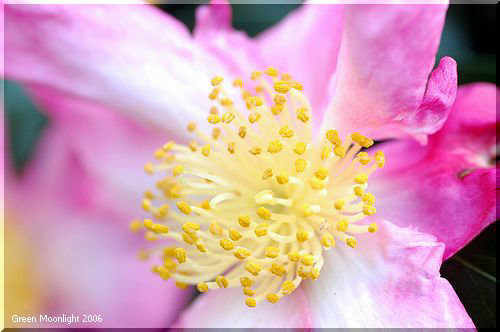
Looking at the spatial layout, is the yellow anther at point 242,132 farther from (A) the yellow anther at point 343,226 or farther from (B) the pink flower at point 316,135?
(A) the yellow anther at point 343,226

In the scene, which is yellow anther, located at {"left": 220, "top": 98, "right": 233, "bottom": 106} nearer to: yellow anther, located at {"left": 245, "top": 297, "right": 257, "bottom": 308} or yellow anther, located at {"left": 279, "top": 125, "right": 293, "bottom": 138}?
yellow anther, located at {"left": 279, "top": 125, "right": 293, "bottom": 138}

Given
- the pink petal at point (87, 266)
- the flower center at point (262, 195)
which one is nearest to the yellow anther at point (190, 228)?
the flower center at point (262, 195)

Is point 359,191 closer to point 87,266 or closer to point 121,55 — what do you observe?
point 121,55

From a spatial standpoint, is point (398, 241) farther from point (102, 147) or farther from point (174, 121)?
point (102, 147)

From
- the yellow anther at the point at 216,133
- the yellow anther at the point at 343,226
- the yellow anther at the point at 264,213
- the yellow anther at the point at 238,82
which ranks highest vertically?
the yellow anther at the point at 238,82

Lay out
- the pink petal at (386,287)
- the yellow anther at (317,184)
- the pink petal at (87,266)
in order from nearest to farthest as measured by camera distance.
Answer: the pink petal at (386,287)
the yellow anther at (317,184)
the pink petal at (87,266)

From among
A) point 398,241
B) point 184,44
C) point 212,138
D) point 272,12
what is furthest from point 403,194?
point 272,12

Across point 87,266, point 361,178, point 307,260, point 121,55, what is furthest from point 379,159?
point 87,266
